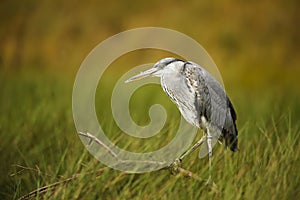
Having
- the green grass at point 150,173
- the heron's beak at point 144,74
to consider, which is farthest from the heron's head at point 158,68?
the green grass at point 150,173

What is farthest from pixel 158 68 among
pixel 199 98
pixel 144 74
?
pixel 199 98

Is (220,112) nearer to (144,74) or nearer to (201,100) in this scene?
(201,100)

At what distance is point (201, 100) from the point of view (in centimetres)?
184

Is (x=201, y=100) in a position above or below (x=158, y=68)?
below

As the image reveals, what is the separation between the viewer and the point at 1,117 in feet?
8.31

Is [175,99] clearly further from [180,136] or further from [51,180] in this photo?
[51,180]

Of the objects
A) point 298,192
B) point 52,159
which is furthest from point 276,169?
point 52,159

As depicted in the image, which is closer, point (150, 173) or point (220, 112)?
point (150, 173)

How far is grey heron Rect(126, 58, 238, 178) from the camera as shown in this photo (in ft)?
5.64

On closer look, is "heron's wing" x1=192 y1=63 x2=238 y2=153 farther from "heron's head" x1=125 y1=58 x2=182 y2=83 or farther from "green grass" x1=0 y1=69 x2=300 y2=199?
"heron's head" x1=125 y1=58 x2=182 y2=83

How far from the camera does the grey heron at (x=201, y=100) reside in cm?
172

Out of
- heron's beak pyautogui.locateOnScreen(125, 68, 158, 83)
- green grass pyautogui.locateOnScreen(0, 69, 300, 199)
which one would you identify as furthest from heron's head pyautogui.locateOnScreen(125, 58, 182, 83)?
green grass pyautogui.locateOnScreen(0, 69, 300, 199)

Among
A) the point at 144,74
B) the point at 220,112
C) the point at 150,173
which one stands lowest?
the point at 150,173

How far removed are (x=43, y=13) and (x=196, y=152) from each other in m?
2.88
